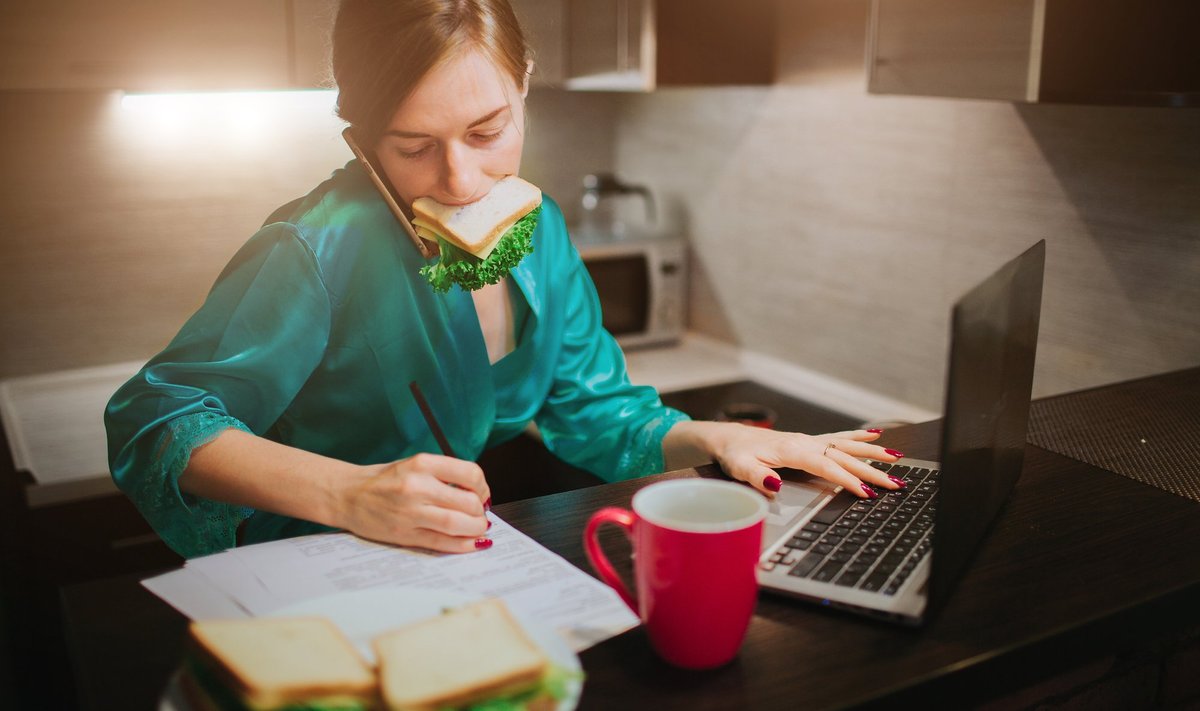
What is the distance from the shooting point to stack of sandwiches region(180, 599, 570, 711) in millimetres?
632

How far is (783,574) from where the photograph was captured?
0.86 m

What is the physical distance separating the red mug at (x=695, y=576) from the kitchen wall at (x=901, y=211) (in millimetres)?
1229

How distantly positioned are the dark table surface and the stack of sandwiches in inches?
3.0

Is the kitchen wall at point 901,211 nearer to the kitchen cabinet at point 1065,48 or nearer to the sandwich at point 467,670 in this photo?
the kitchen cabinet at point 1065,48

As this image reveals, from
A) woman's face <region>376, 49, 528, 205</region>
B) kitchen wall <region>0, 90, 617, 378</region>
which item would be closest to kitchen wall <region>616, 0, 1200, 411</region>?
kitchen wall <region>0, 90, 617, 378</region>

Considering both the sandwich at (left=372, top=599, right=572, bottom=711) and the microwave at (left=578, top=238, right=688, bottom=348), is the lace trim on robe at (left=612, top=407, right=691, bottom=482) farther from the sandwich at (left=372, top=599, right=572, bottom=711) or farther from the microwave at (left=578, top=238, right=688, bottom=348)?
the microwave at (left=578, top=238, right=688, bottom=348)

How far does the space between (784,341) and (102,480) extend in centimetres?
153

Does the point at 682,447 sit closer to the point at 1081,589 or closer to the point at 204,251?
the point at 1081,589

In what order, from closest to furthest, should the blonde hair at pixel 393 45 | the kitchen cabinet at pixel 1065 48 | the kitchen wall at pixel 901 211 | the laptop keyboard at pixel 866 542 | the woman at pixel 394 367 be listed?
the laptop keyboard at pixel 866 542
the woman at pixel 394 367
the blonde hair at pixel 393 45
the kitchen cabinet at pixel 1065 48
the kitchen wall at pixel 901 211

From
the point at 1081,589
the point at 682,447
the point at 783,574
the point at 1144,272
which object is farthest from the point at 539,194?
the point at 1144,272

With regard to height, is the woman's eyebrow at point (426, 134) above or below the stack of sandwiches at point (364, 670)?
above

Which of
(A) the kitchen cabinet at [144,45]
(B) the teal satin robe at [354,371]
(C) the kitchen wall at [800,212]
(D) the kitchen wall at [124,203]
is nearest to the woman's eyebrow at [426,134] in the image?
(B) the teal satin robe at [354,371]

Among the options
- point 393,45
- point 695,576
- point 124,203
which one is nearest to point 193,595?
point 695,576

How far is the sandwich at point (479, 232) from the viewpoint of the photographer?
47.7 inches
